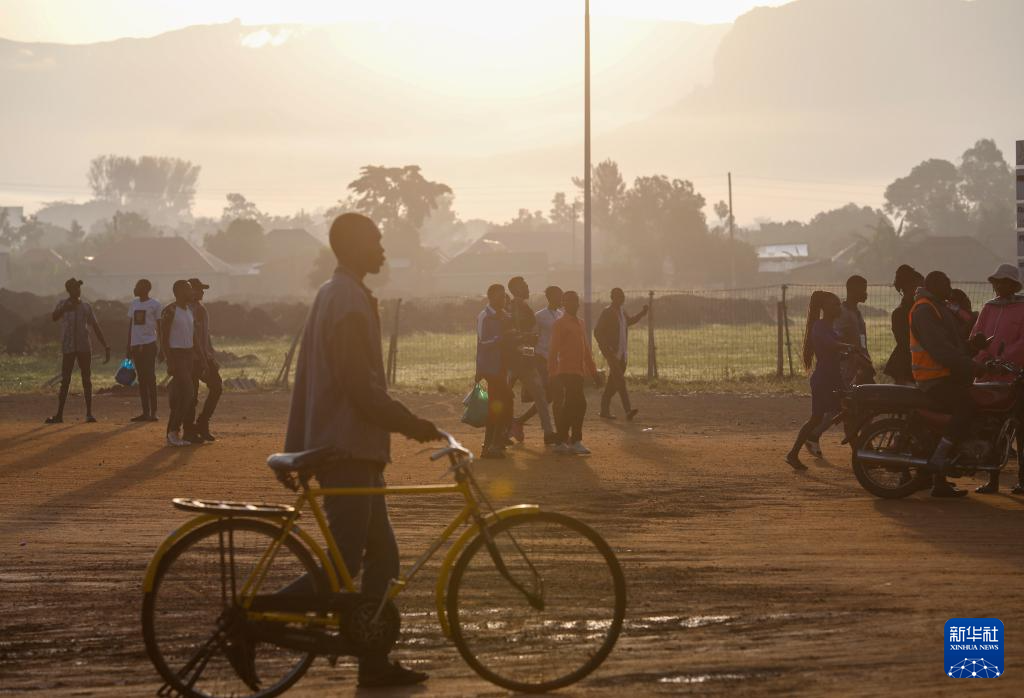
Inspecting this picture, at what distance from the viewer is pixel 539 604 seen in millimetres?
6457

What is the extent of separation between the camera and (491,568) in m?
6.29

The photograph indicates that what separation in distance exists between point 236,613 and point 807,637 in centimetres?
292

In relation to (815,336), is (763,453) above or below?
below

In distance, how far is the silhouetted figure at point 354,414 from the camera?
20.2 feet

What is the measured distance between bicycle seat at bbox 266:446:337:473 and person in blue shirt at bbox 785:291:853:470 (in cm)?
872

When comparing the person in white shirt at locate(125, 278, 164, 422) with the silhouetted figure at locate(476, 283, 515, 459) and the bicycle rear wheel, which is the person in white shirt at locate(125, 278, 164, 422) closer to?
the silhouetted figure at locate(476, 283, 515, 459)

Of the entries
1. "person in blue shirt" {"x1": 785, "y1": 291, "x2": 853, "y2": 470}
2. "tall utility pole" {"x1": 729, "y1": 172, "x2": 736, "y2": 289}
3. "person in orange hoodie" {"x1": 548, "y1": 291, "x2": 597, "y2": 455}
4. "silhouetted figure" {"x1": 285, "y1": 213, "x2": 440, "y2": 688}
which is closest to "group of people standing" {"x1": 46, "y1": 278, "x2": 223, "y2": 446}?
"person in orange hoodie" {"x1": 548, "y1": 291, "x2": 597, "y2": 455}

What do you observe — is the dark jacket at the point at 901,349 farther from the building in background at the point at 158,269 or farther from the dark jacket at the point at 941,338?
the building in background at the point at 158,269

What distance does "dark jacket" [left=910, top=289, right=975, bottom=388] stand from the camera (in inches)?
440

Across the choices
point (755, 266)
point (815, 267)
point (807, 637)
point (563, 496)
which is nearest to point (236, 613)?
point (807, 637)

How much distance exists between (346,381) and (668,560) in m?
3.78

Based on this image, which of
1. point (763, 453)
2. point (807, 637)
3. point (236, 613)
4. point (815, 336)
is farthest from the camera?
point (763, 453)

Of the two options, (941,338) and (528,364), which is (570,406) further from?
(941,338)

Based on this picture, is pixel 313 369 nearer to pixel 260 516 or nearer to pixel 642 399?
pixel 260 516
